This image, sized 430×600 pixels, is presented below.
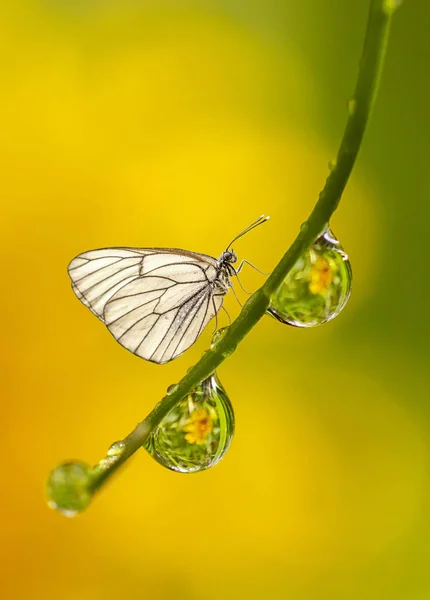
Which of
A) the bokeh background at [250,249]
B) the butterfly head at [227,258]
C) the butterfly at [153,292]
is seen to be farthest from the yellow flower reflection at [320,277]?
the bokeh background at [250,249]

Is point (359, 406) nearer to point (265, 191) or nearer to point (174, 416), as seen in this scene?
point (265, 191)

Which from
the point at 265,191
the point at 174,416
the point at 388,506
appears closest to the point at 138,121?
the point at 265,191

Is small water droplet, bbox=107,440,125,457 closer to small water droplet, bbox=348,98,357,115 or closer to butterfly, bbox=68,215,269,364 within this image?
small water droplet, bbox=348,98,357,115

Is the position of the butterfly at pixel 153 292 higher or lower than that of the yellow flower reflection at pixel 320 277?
lower

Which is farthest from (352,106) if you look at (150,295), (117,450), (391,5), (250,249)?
(250,249)

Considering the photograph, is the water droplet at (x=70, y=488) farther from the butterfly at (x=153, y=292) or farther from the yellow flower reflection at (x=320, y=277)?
the butterfly at (x=153, y=292)

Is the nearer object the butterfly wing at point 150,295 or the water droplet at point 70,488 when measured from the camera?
the water droplet at point 70,488
